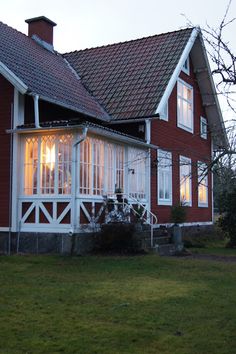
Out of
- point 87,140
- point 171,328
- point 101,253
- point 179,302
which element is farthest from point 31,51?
point 171,328

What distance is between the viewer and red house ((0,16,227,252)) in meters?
14.3

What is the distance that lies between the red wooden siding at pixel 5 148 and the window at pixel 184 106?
8.92 meters

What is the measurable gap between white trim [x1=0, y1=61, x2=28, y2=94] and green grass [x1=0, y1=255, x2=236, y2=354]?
4.93m

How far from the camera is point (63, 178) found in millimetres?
14305

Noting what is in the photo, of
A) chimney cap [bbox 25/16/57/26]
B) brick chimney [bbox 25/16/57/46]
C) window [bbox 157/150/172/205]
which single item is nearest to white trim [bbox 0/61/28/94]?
window [bbox 157/150/172/205]

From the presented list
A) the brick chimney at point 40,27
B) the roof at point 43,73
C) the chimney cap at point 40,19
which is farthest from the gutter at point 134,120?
the chimney cap at point 40,19

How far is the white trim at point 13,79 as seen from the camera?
1451 centimetres

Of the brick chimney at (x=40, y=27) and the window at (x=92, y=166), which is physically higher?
the brick chimney at (x=40, y=27)

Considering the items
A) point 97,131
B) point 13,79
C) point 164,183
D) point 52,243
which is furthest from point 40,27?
point 52,243

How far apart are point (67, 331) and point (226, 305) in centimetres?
283

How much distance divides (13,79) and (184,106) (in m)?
10.1

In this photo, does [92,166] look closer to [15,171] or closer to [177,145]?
[15,171]

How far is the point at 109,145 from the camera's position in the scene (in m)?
15.7

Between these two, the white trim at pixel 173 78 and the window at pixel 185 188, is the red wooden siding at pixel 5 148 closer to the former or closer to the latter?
the white trim at pixel 173 78
